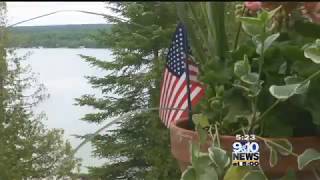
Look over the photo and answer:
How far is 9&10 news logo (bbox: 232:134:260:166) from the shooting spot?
1.68 ft

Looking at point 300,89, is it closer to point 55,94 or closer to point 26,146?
point 55,94

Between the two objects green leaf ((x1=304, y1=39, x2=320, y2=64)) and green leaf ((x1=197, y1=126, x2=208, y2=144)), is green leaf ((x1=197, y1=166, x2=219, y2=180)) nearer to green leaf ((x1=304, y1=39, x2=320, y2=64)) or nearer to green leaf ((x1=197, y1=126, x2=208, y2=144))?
green leaf ((x1=197, y1=126, x2=208, y2=144))

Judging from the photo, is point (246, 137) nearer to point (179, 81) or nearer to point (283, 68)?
point (283, 68)

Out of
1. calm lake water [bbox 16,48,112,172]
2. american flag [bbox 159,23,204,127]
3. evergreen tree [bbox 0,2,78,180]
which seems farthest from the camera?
evergreen tree [bbox 0,2,78,180]

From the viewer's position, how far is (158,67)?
3.26 m

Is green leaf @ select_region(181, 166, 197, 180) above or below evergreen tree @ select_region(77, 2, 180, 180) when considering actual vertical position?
above

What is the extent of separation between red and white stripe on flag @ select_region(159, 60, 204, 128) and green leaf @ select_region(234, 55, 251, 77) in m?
0.14

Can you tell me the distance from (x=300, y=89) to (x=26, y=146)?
3.12m

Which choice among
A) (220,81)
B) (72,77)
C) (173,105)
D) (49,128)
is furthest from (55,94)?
(220,81)

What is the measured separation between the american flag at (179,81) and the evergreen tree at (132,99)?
2439 mm

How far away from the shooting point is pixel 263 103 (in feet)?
1.81

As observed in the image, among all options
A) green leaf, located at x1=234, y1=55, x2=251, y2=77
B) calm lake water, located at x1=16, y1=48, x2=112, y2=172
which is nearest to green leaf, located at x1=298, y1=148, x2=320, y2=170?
green leaf, located at x1=234, y1=55, x2=251, y2=77

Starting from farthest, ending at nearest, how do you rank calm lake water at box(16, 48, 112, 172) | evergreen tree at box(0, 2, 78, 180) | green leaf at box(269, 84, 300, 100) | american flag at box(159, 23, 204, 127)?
evergreen tree at box(0, 2, 78, 180) < calm lake water at box(16, 48, 112, 172) < american flag at box(159, 23, 204, 127) < green leaf at box(269, 84, 300, 100)

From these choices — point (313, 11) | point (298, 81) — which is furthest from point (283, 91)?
point (313, 11)
